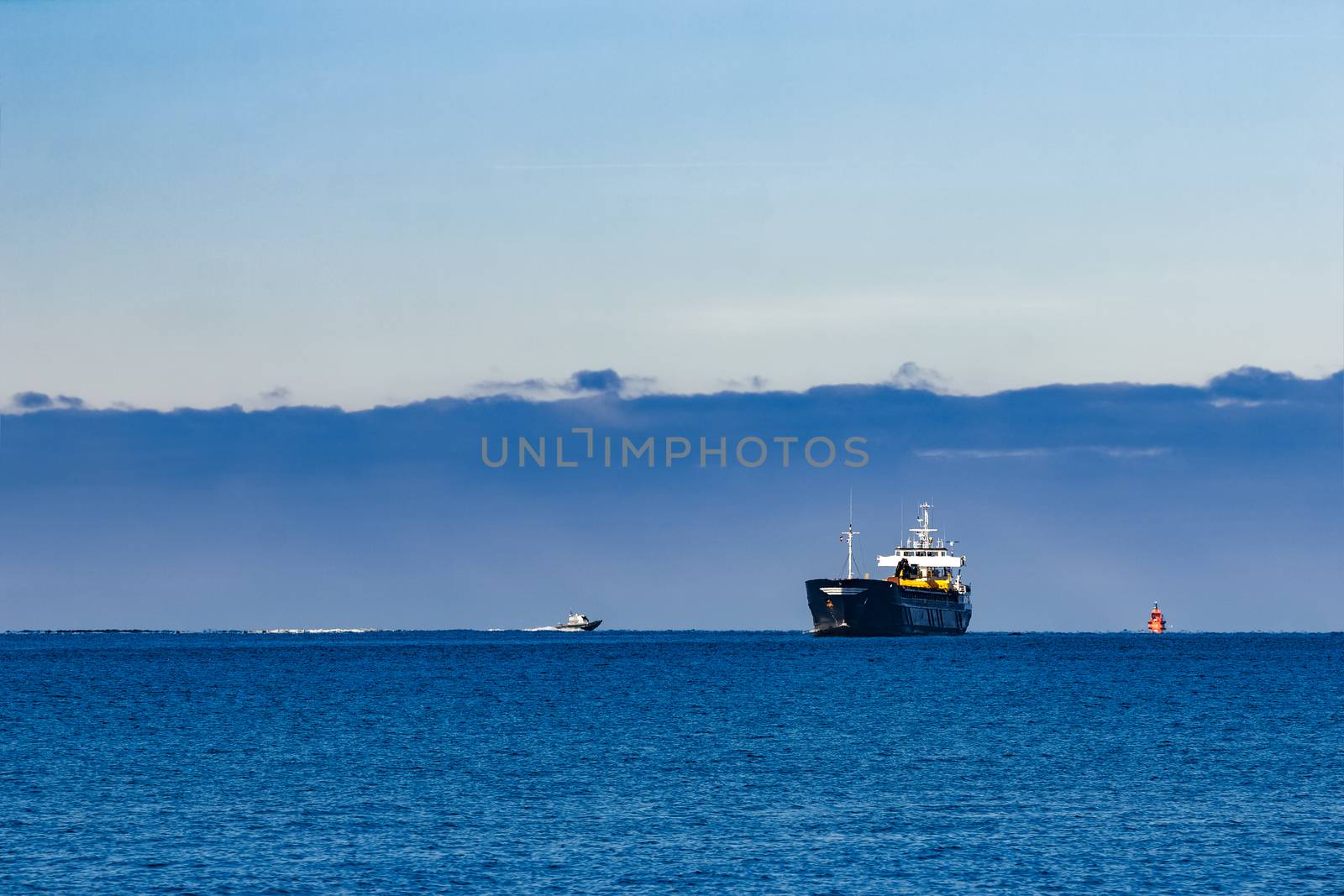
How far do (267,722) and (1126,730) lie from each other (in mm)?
51771

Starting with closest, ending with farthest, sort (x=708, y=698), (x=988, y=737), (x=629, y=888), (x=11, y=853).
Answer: (x=629, y=888) → (x=11, y=853) → (x=988, y=737) → (x=708, y=698)

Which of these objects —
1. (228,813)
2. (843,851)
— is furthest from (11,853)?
(843,851)

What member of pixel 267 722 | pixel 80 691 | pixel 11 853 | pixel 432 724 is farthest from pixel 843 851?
pixel 80 691

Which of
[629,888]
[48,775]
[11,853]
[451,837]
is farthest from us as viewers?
[48,775]

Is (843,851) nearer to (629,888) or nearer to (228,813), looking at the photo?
(629,888)

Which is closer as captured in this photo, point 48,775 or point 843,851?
point 843,851

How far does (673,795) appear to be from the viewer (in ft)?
209

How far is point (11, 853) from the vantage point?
49.7 m

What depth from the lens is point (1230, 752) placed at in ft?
263

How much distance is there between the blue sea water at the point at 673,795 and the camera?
4741 cm

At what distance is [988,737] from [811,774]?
21327 millimetres

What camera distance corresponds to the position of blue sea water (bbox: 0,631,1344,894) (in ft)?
156

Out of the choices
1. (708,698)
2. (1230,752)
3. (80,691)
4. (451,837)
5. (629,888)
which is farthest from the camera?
(80,691)

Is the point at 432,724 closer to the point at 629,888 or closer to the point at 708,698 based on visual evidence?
the point at 708,698
